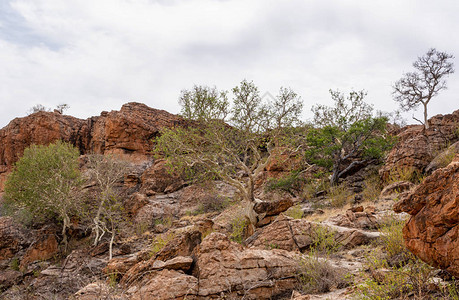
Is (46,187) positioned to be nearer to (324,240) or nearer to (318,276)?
(324,240)

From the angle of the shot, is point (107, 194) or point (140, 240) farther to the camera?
point (107, 194)

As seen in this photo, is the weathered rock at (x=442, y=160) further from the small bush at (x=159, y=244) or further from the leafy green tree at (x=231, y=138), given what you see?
the small bush at (x=159, y=244)

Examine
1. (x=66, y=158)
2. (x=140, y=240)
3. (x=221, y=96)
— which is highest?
(x=221, y=96)

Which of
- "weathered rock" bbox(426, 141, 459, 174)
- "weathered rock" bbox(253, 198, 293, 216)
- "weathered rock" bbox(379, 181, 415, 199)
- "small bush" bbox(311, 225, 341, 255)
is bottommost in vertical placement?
"small bush" bbox(311, 225, 341, 255)

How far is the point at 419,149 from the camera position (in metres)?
13.6

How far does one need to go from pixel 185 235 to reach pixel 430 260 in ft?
16.8

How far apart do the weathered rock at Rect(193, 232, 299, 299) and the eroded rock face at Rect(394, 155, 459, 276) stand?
236cm

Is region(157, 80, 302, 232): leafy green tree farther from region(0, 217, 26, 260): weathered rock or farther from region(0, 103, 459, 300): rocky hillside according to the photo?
region(0, 217, 26, 260): weathered rock

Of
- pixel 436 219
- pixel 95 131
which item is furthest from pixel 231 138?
pixel 95 131

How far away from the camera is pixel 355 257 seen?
6680 mm

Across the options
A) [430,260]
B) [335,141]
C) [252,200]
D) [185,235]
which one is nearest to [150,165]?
[335,141]

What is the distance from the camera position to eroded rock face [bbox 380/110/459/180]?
13258 mm

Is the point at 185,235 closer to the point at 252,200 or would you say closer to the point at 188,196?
the point at 252,200

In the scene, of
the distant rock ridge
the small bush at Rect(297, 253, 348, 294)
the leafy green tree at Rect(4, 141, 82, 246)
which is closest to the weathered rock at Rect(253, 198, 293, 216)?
the small bush at Rect(297, 253, 348, 294)
